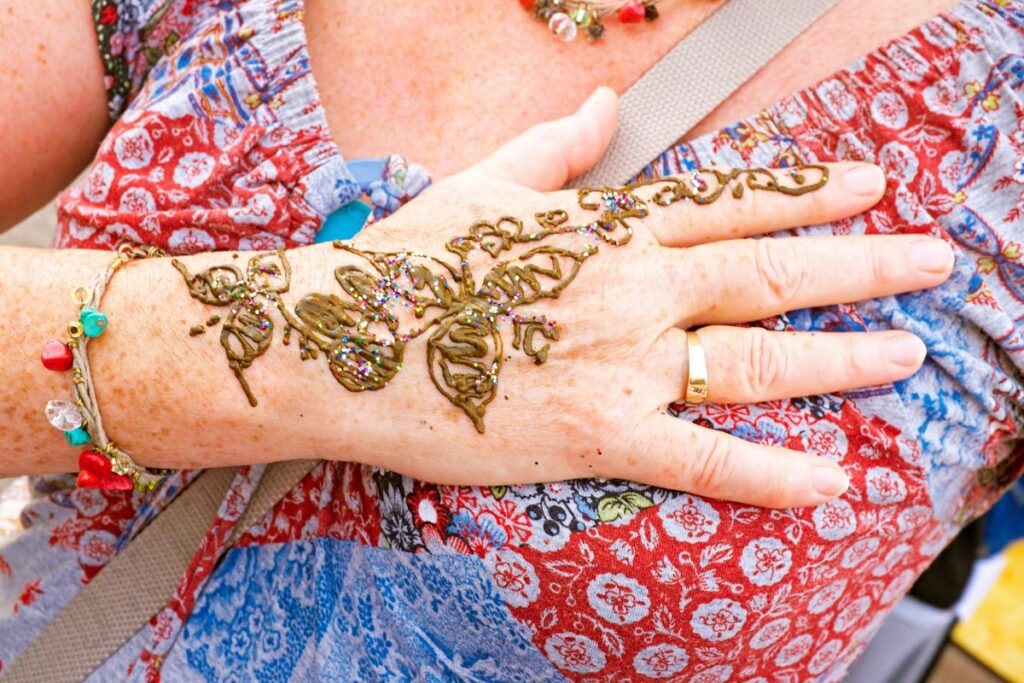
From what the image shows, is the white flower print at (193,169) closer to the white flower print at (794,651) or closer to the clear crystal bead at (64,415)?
the clear crystal bead at (64,415)

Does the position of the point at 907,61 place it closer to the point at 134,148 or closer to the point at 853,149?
the point at 853,149

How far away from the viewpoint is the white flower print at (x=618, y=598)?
97cm

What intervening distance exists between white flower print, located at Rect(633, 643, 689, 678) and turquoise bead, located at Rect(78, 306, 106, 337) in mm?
798

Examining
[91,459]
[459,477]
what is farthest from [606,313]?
[91,459]

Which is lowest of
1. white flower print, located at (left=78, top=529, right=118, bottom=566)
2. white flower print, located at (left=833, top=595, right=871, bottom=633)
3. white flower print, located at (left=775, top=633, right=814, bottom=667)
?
white flower print, located at (left=78, top=529, right=118, bottom=566)

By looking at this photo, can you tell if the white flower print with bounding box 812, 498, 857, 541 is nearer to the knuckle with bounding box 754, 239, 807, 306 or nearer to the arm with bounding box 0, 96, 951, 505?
the arm with bounding box 0, 96, 951, 505

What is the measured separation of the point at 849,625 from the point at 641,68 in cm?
92

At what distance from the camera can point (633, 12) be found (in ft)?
3.99

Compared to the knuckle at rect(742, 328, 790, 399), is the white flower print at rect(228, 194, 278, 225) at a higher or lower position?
higher

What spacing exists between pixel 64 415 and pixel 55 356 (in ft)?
0.25

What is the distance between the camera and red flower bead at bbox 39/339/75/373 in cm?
94

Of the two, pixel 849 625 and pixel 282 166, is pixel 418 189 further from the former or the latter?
pixel 849 625

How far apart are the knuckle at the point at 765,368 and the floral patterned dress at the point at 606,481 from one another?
5 cm

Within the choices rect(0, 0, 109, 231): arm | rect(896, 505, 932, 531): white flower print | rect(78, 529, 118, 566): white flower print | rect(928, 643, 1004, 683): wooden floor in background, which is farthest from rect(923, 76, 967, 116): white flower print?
rect(928, 643, 1004, 683): wooden floor in background
